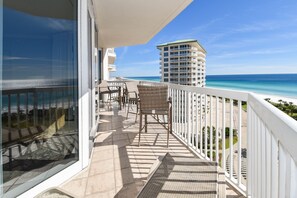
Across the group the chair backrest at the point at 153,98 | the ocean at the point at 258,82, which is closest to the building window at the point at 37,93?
the chair backrest at the point at 153,98

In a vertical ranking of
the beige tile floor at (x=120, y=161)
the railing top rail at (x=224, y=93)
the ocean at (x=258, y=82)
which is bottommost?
the beige tile floor at (x=120, y=161)

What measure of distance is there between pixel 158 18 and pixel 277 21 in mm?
41012

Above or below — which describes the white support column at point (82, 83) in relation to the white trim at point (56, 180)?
above

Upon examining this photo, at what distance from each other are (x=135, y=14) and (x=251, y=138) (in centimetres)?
393

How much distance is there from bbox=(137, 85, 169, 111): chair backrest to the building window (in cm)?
137

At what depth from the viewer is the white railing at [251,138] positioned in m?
0.78

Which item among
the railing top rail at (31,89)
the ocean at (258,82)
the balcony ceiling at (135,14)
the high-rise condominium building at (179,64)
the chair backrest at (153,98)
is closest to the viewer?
the railing top rail at (31,89)

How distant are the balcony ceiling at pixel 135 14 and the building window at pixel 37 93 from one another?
6.26 ft

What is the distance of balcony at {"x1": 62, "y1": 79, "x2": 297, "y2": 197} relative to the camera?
908 mm

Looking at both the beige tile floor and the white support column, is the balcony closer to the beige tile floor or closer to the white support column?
the beige tile floor

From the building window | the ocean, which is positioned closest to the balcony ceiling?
the building window

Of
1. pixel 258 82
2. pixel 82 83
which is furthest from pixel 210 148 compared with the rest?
pixel 258 82

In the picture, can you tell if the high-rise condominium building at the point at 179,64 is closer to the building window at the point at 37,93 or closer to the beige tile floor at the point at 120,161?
the beige tile floor at the point at 120,161

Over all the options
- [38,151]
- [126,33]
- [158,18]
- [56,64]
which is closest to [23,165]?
[38,151]
